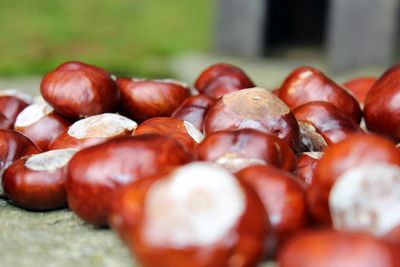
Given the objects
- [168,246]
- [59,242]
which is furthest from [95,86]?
[168,246]

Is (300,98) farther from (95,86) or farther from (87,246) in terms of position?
(87,246)

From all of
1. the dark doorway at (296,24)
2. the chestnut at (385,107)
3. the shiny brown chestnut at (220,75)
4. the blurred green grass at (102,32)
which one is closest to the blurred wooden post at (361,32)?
the dark doorway at (296,24)

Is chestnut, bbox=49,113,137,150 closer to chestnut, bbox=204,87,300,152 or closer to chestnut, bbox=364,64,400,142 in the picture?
chestnut, bbox=204,87,300,152

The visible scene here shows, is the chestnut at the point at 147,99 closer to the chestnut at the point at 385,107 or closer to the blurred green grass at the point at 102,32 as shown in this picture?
the chestnut at the point at 385,107

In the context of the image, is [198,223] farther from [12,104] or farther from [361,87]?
[361,87]

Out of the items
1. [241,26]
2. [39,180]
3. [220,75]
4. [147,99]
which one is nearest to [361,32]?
[241,26]

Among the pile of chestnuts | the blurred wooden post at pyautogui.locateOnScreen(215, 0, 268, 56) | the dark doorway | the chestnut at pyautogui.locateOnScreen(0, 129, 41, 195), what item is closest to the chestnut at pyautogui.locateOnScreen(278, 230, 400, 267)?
the pile of chestnuts
